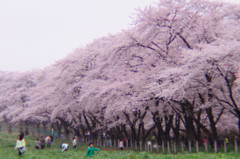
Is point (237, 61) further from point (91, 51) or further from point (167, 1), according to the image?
point (91, 51)

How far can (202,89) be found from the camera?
15.6 metres

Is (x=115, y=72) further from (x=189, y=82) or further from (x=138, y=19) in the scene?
(x=189, y=82)

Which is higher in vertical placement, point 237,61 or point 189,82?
point 237,61

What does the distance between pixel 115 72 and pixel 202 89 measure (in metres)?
7.84

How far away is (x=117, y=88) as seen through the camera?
19234 millimetres

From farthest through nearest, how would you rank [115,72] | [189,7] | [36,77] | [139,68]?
[36,77], [115,72], [139,68], [189,7]

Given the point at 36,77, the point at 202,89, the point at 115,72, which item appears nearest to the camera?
the point at 202,89

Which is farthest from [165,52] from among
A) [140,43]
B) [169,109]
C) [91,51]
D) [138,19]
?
[91,51]

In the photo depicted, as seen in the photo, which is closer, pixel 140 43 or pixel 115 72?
pixel 140 43

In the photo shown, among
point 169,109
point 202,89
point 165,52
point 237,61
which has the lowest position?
point 169,109

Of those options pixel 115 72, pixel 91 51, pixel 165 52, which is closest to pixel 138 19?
pixel 165 52

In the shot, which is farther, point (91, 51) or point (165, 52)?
point (91, 51)

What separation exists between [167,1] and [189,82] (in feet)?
23.0

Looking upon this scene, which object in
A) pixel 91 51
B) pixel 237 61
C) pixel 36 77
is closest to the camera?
pixel 237 61
